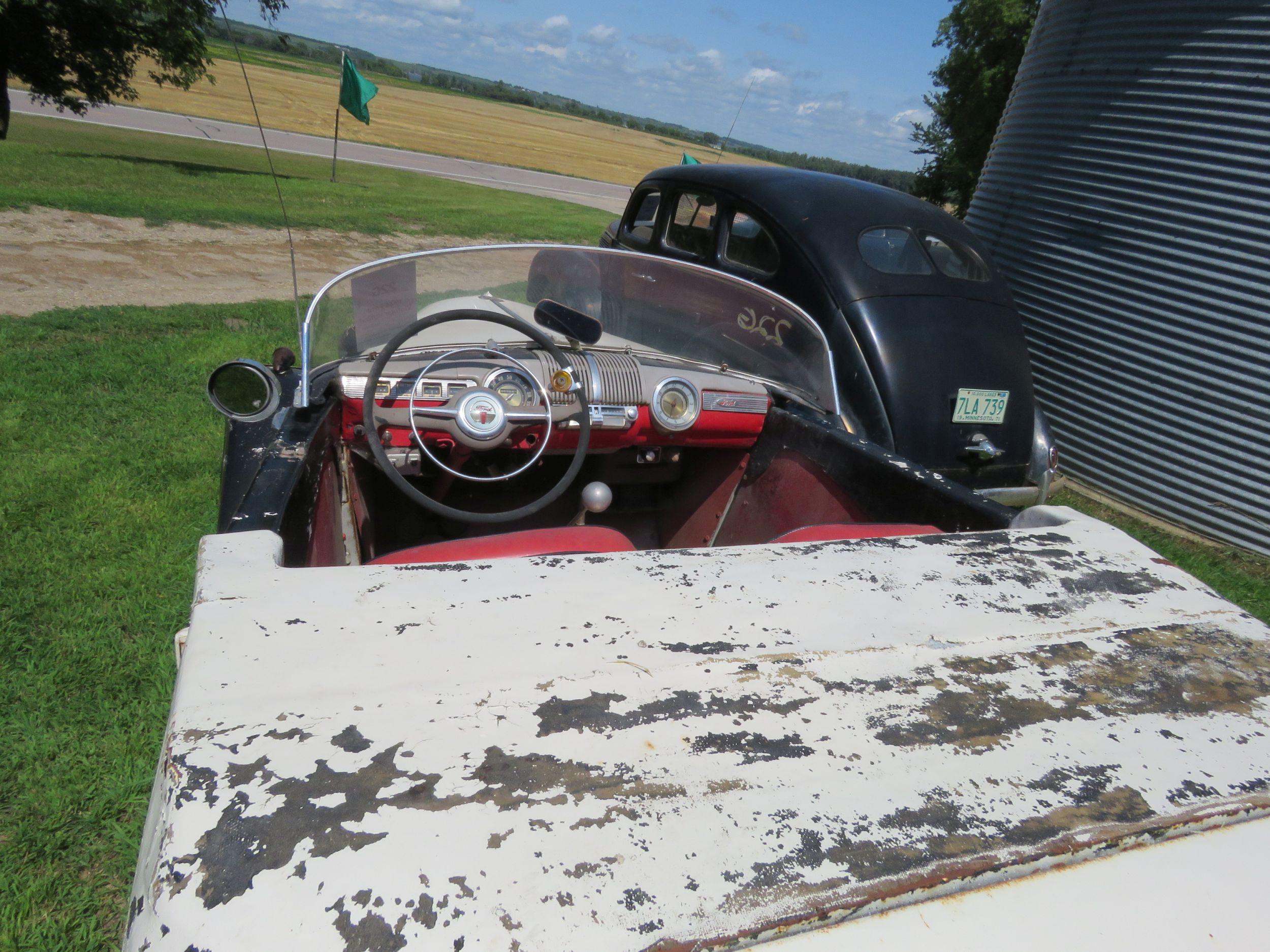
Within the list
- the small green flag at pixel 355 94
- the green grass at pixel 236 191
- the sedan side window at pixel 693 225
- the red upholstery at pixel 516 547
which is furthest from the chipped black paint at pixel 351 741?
the green grass at pixel 236 191

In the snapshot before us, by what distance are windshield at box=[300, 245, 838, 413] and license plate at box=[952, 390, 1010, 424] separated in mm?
1954

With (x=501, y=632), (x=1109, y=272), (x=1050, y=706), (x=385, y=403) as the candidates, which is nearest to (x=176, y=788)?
(x=501, y=632)

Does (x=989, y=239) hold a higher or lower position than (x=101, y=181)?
higher

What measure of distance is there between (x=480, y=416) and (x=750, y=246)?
347cm

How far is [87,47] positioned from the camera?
16812mm

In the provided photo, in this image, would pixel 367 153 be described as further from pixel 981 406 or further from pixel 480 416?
pixel 480 416

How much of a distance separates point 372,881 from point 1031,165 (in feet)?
24.8

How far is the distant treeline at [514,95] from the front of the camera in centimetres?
350

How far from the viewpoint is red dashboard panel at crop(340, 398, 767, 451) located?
2.73m

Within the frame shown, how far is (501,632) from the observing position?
1.21 m

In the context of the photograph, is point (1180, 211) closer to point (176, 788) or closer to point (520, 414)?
point (520, 414)

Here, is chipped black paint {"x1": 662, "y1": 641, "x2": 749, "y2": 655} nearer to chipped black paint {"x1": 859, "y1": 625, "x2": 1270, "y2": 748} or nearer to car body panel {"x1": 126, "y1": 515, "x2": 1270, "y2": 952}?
car body panel {"x1": 126, "y1": 515, "x2": 1270, "y2": 952}

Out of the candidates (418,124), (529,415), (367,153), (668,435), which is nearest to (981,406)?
(668,435)

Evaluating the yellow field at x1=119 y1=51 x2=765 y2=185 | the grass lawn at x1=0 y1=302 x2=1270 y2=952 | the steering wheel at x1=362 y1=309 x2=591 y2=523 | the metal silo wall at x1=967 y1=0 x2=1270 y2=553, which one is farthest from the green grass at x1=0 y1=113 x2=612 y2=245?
the steering wheel at x1=362 y1=309 x2=591 y2=523
